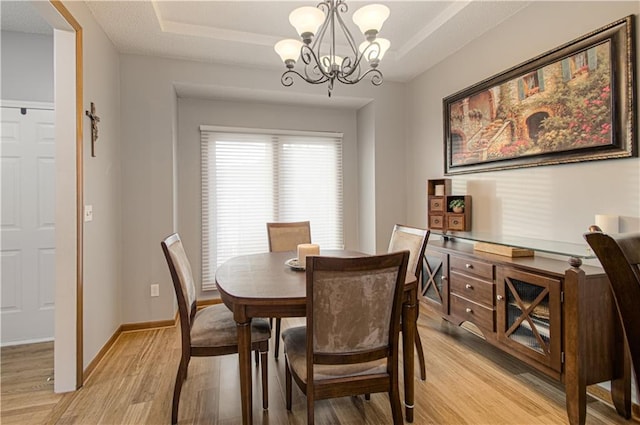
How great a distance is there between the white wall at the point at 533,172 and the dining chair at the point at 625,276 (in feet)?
4.15

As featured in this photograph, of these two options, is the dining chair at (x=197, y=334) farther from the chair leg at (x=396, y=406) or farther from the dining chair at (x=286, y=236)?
the dining chair at (x=286, y=236)

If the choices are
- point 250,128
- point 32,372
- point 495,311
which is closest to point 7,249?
point 32,372

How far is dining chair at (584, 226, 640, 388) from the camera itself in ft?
2.83

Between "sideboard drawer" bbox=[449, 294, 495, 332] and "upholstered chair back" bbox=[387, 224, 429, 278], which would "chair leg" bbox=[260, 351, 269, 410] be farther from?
"sideboard drawer" bbox=[449, 294, 495, 332]

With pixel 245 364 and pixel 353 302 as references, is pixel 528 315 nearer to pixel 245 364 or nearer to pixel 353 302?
pixel 353 302

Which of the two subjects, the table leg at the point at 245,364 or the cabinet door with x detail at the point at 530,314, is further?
the cabinet door with x detail at the point at 530,314

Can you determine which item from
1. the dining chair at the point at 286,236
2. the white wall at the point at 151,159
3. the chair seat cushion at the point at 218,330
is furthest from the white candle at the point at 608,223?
the white wall at the point at 151,159

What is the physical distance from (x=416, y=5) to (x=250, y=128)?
2.14 m

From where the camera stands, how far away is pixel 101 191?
2598mm

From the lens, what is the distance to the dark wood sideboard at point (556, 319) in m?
1.66

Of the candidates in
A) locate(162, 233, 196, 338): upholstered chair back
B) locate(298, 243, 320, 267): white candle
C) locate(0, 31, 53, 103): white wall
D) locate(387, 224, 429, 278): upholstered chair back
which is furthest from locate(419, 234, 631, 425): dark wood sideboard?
locate(0, 31, 53, 103): white wall

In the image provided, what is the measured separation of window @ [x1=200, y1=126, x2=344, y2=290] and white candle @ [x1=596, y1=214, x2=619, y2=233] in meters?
→ 2.73

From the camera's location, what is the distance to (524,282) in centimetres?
196

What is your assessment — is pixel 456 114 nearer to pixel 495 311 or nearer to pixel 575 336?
pixel 495 311
